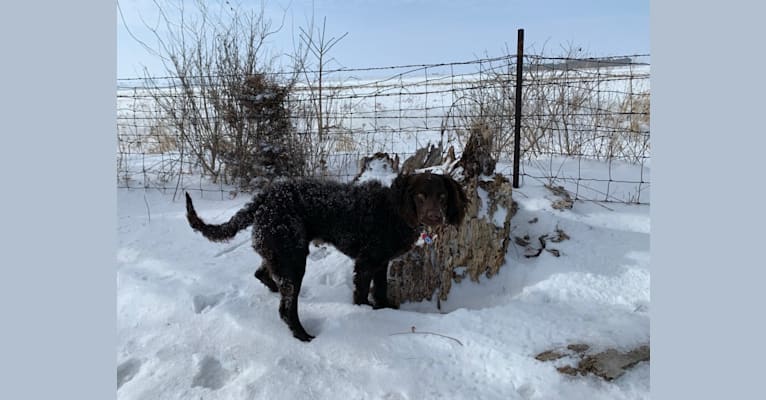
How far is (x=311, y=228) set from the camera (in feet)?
11.0

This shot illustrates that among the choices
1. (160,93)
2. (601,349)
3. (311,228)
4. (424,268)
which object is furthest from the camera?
(160,93)

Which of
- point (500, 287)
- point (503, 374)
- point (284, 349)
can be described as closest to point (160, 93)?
point (284, 349)

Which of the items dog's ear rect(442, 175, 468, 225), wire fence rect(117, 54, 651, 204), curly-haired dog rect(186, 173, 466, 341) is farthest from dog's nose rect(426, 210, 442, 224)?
wire fence rect(117, 54, 651, 204)

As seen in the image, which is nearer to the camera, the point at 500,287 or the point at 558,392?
the point at 558,392

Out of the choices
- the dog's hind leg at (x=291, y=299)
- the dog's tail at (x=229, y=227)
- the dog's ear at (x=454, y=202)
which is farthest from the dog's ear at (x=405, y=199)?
the dog's tail at (x=229, y=227)

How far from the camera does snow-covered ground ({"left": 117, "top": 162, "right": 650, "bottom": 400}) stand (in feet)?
8.57

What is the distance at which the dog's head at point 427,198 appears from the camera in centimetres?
324

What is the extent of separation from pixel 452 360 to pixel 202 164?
5.97 m

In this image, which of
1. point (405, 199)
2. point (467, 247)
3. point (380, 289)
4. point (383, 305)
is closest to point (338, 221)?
point (405, 199)

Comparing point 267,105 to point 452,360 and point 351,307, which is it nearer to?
point 351,307

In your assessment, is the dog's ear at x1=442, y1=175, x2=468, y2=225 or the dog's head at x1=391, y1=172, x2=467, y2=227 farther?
the dog's ear at x1=442, y1=175, x2=468, y2=225

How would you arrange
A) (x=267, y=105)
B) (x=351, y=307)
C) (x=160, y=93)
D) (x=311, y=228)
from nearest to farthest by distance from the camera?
(x=311, y=228), (x=351, y=307), (x=267, y=105), (x=160, y=93)

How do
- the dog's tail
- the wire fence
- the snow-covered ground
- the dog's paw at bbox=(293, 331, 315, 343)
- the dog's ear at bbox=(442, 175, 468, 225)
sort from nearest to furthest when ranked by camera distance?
1. the snow-covered ground
2. the dog's paw at bbox=(293, 331, 315, 343)
3. the dog's tail
4. the dog's ear at bbox=(442, 175, 468, 225)
5. the wire fence

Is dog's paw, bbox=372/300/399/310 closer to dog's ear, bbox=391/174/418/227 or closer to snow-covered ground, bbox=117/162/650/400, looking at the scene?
snow-covered ground, bbox=117/162/650/400
